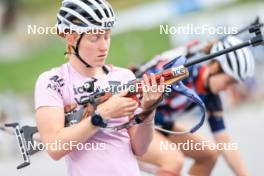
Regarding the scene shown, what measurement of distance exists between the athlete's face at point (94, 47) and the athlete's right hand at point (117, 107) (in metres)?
0.30

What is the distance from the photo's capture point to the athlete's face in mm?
3795

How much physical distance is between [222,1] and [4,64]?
7020 mm

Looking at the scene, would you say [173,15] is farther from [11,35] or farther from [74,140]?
[74,140]

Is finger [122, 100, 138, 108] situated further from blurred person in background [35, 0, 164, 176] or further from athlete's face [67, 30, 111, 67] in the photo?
athlete's face [67, 30, 111, 67]

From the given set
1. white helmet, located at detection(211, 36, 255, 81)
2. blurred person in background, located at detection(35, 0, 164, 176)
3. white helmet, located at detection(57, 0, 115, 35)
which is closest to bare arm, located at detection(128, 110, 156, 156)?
blurred person in background, located at detection(35, 0, 164, 176)

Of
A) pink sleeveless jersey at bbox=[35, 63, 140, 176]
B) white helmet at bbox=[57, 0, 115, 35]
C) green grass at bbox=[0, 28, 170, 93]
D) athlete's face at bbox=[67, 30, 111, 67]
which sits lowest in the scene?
green grass at bbox=[0, 28, 170, 93]

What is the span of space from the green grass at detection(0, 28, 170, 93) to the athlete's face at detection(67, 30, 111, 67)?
16195mm

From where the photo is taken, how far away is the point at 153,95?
3.59m

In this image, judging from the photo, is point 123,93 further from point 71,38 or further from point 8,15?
point 8,15

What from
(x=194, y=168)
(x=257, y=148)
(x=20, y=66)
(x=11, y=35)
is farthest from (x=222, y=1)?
(x=194, y=168)

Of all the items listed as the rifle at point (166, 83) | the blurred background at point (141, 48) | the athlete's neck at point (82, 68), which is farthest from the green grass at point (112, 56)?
the rifle at point (166, 83)

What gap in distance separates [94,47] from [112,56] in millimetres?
17143

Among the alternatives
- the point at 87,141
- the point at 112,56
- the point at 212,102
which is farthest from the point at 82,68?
the point at 112,56

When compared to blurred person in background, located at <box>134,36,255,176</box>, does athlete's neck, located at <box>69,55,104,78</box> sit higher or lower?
higher
